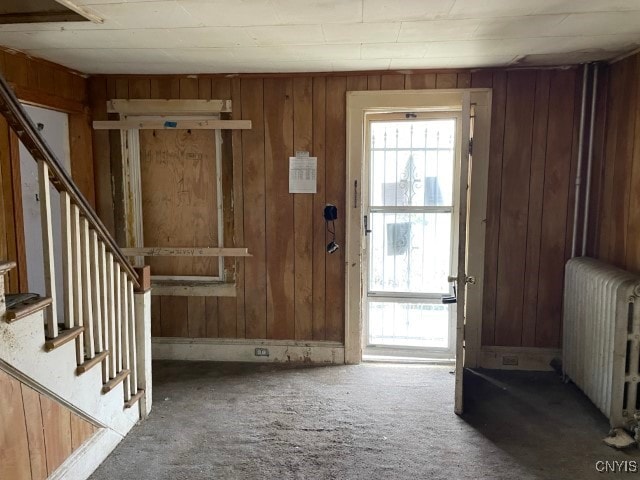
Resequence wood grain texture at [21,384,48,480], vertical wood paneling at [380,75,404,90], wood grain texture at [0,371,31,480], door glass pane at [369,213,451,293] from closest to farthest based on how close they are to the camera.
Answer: wood grain texture at [0,371,31,480] → wood grain texture at [21,384,48,480] → vertical wood paneling at [380,75,404,90] → door glass pane at [369,213,451,293]

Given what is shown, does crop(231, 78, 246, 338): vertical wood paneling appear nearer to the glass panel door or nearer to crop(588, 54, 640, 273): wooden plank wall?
the glass panel door

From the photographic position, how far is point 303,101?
130 inches

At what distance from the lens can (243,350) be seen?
3555mm

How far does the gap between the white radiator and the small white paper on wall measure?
1.87m

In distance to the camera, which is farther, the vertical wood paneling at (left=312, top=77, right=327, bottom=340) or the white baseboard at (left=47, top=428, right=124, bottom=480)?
the vertical wood paneling at (left=312, top=77, right=327, bottom=340)

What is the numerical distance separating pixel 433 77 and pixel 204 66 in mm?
1584

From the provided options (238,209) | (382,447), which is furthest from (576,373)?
(238,209)

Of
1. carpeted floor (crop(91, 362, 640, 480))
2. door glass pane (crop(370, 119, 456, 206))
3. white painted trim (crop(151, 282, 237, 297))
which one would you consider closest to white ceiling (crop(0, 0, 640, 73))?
door glass pane (crop(370, 119, 456, 206))

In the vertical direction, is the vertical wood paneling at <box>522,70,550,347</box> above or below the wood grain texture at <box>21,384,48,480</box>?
above

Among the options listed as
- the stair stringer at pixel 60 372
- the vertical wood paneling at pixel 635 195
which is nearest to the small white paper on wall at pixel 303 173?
the stair stringer at pixel 60 372

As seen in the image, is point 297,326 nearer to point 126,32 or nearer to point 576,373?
point 576,373

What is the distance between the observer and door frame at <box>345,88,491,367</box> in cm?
318

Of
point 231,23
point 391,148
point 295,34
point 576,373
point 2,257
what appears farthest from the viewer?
point 391,148

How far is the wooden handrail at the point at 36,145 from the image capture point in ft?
5.54
